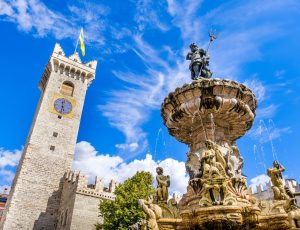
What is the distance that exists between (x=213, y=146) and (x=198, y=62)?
3.58 m

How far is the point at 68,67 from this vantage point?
41750 millimetres

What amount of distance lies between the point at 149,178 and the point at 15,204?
15577mm

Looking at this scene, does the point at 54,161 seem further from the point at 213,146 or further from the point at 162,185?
the point at 213,146

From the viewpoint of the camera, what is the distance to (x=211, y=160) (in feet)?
20.7

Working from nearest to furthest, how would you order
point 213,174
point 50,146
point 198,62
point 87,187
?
point 213,174 → point 198,62 → point 87,187 → point 50,146

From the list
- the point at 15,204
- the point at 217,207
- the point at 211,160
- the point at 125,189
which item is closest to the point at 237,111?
the point at 211,160

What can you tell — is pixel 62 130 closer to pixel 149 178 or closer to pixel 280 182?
pixel 149 178

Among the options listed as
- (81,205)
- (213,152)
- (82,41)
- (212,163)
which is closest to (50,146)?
(81,205)

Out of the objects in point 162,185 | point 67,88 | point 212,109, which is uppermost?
point 67,88

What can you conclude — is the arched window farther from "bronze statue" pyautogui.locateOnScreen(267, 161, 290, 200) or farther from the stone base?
the stone base

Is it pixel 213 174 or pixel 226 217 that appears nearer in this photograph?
pixel 226 217

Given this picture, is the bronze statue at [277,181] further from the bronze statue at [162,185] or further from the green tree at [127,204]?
the green tree at [127,204]

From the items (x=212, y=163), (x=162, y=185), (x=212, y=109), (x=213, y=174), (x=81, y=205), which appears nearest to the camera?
(x=213, y=174)

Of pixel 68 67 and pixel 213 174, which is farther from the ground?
pixel 68 67
